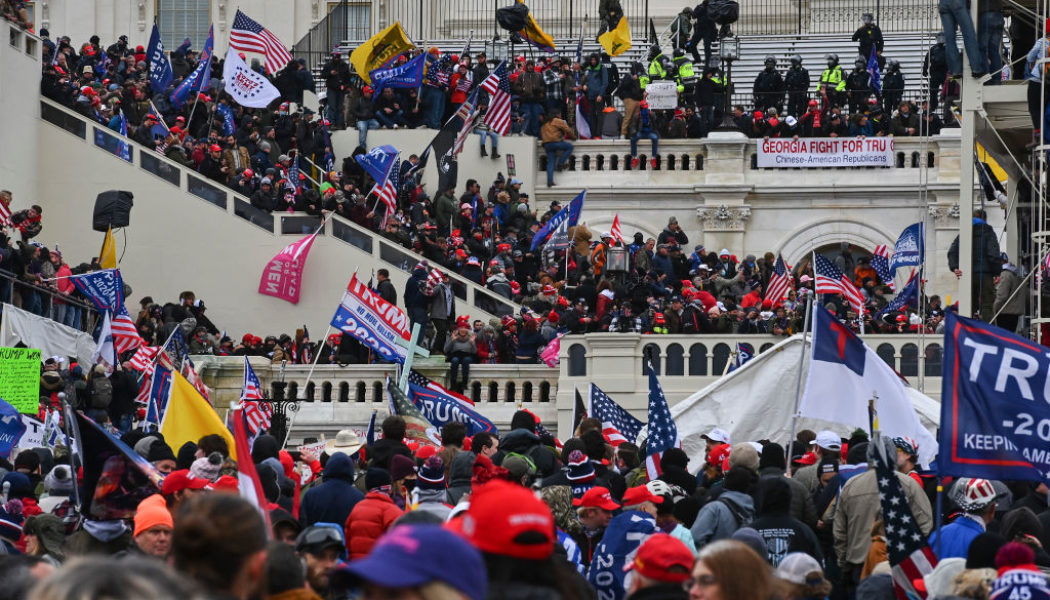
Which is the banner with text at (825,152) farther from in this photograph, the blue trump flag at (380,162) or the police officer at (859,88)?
the blue trump flag at (380,162)

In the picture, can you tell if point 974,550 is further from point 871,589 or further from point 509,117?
point 509,117

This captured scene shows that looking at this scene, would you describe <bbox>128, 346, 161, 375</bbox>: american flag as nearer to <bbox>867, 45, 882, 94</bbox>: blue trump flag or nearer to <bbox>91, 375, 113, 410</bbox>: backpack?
<bbox>91, 375, 113, 410</bbox>: backpack

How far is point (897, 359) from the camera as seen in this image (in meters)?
27.7

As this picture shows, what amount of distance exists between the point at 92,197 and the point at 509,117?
7.65 m

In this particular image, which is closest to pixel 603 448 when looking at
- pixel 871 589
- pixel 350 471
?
pixel 350 471

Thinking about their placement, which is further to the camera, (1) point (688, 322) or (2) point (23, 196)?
(2) point (23, 196)

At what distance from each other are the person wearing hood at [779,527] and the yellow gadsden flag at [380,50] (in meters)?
27.9

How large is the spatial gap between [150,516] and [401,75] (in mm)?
29785

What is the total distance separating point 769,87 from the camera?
39312mm

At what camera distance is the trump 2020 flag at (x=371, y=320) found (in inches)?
1048

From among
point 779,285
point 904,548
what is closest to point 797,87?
point 779,285

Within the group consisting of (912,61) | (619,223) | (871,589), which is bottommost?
(871,589)

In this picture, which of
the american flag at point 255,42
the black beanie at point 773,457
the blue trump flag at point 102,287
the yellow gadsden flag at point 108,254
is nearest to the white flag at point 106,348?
the blue trump flag at point 102,287

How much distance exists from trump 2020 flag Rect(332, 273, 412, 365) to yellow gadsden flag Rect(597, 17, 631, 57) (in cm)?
1521
